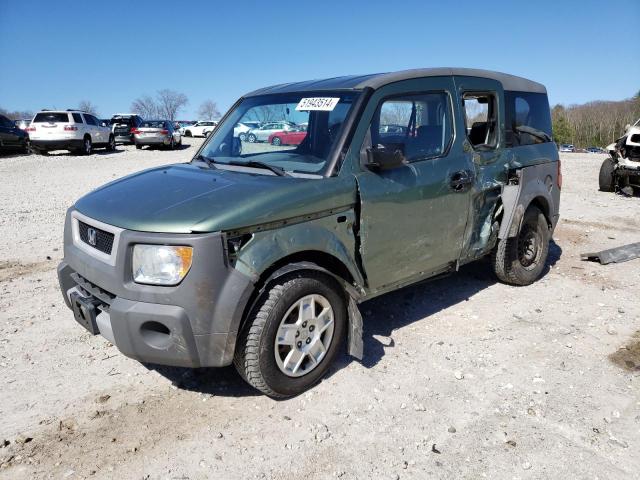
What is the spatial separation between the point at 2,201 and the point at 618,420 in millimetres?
11060

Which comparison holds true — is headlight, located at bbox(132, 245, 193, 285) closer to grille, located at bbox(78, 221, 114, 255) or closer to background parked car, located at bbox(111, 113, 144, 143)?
grille, located at bbox(78, 221, 114, 255)

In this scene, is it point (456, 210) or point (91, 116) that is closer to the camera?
point (456, 210)

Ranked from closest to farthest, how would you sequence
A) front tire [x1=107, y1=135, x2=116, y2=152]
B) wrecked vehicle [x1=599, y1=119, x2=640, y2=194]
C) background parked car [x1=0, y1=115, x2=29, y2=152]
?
wrecked vehicle [x1=599, y1=119, x2=640, y2=194] < background parked car [x1=0, y1=115, x2=29, y2=152] < front tire [x1=107, y1=135, x2=116, y2=152]

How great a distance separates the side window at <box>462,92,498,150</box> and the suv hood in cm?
162

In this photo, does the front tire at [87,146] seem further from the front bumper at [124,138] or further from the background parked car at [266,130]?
the background parked car at [266,130]

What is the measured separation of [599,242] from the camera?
699 centimetres

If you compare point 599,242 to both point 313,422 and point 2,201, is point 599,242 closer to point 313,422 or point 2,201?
point 313,422

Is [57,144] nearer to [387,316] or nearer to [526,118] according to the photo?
[387,316]

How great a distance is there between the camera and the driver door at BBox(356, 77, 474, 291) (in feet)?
11.0

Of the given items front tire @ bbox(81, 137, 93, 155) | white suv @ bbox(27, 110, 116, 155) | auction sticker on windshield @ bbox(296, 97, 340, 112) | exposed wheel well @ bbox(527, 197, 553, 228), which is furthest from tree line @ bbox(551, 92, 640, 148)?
auction sticker on windshield @ bbox(296, 97, 340, 112)

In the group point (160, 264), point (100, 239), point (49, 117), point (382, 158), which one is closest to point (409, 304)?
point (382, 158)

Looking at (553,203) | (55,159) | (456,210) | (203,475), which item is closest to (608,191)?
(553,203)

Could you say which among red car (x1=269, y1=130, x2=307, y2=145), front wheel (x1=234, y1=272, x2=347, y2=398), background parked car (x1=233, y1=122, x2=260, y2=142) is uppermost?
background parked car (x1=233, y1=122, x2=260, y2=142)

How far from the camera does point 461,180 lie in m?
3.89
